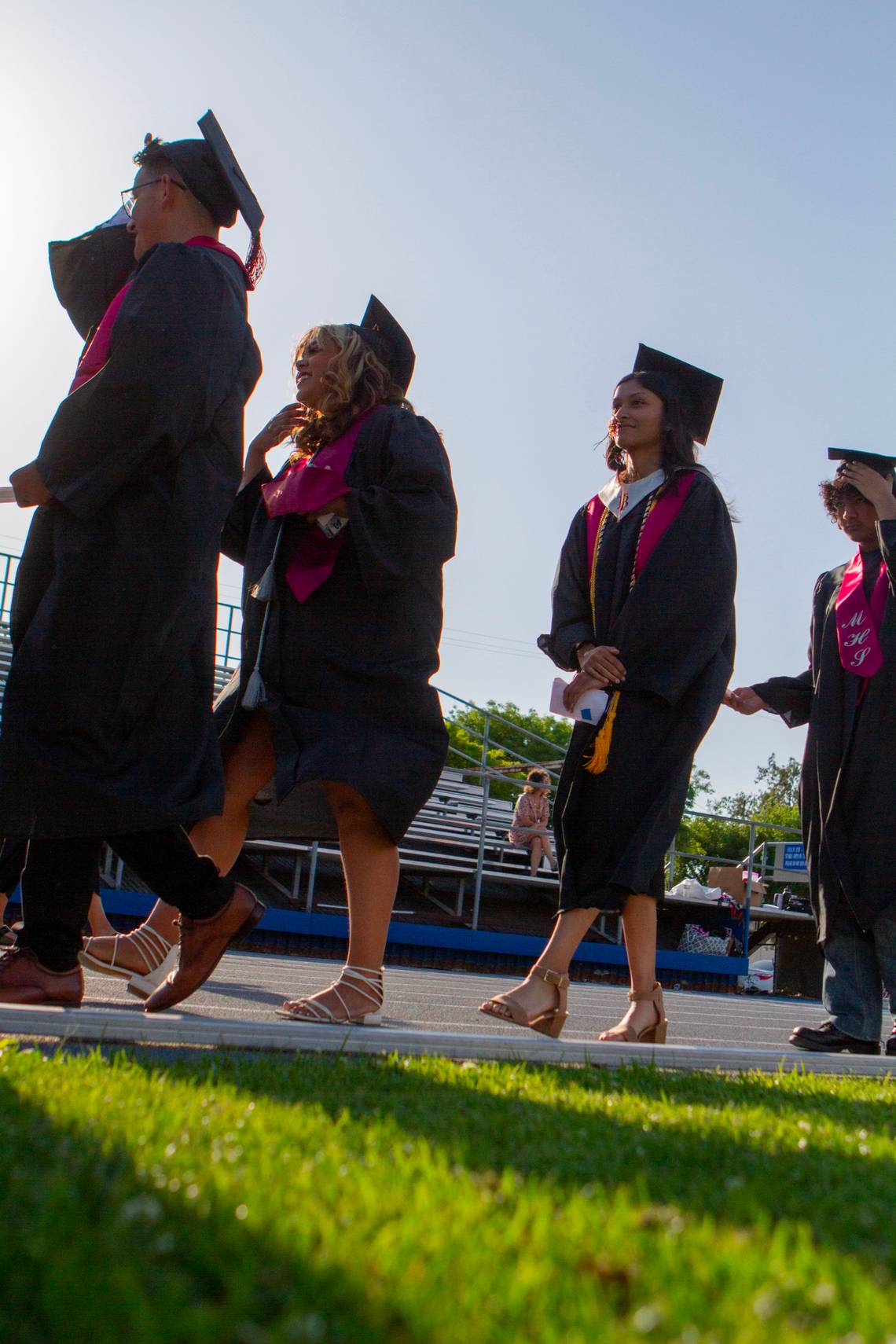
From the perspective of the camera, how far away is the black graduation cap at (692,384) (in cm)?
471

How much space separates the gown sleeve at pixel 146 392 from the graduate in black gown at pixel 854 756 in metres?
2.81

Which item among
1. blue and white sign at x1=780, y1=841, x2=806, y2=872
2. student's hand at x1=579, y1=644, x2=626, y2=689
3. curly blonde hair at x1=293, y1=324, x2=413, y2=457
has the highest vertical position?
curly blonde hair at x1=293, y1=324, x2=413, y2=457

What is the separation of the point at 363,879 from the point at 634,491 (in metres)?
1.80

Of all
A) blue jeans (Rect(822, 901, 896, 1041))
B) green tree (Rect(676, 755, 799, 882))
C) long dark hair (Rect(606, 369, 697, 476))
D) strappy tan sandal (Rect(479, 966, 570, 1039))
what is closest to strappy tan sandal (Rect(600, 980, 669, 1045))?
strappy tan sandal (Rect(479, 966, 570, 1039))

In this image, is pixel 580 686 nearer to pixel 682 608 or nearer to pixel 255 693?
pixel 682 608

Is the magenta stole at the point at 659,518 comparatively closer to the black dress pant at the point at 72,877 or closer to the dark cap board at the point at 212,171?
the dark cap board at the point at 212,171

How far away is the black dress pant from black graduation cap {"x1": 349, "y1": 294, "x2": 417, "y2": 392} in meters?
1.80

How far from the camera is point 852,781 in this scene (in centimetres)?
501

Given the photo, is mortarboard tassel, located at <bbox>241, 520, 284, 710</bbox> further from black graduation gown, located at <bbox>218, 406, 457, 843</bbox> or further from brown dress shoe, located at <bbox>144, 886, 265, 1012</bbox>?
brown dress shoe, located at <bbox>144, 886, 265, 1012</bbox>

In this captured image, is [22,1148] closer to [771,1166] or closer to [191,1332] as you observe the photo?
[191,1332]

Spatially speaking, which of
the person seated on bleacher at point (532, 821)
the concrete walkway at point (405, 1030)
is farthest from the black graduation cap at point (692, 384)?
the person seated on bleacher at point (532, 821)

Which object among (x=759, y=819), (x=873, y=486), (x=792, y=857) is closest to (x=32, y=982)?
(x=873, y=486)

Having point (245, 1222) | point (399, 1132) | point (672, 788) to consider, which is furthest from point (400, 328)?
point (245, 1222)

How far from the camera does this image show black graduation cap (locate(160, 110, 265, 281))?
139 inches
